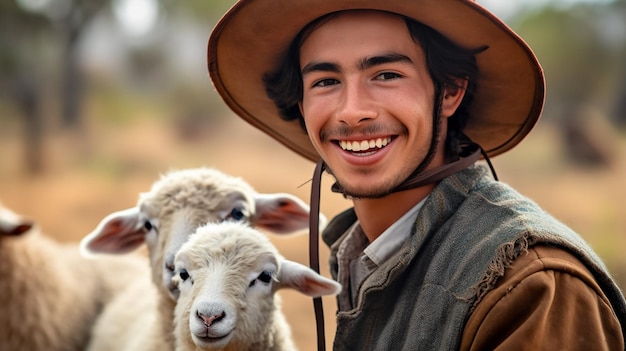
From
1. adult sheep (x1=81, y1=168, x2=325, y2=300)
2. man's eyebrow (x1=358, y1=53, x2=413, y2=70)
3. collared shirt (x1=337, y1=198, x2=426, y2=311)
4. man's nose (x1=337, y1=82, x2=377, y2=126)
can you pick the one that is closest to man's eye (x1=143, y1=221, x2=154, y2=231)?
adult sheep (x1=81, y1=168, x2=325, y2=300)

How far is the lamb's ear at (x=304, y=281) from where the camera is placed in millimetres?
2672

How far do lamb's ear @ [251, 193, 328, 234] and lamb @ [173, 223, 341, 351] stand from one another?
30.1 inches

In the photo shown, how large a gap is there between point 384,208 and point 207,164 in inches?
560

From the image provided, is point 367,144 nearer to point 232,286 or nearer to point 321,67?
point 321,67

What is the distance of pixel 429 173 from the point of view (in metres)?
2.62

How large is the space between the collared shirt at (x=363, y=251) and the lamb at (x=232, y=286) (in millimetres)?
183

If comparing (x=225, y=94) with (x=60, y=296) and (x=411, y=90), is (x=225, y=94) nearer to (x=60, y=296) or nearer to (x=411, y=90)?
(x=411, y=90)

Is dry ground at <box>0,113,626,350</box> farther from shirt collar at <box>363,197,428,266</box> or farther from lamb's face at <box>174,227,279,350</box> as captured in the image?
shirt collar at <box>363,197,428,266</box>

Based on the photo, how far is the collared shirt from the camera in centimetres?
260

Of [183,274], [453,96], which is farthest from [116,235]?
[453,96]

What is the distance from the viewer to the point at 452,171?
2605 mm

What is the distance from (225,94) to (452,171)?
4.15 feet

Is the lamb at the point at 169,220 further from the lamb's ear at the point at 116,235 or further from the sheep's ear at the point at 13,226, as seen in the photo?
the sheep's ear at the point at 13,226

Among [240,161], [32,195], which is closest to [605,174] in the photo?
[240,161]
